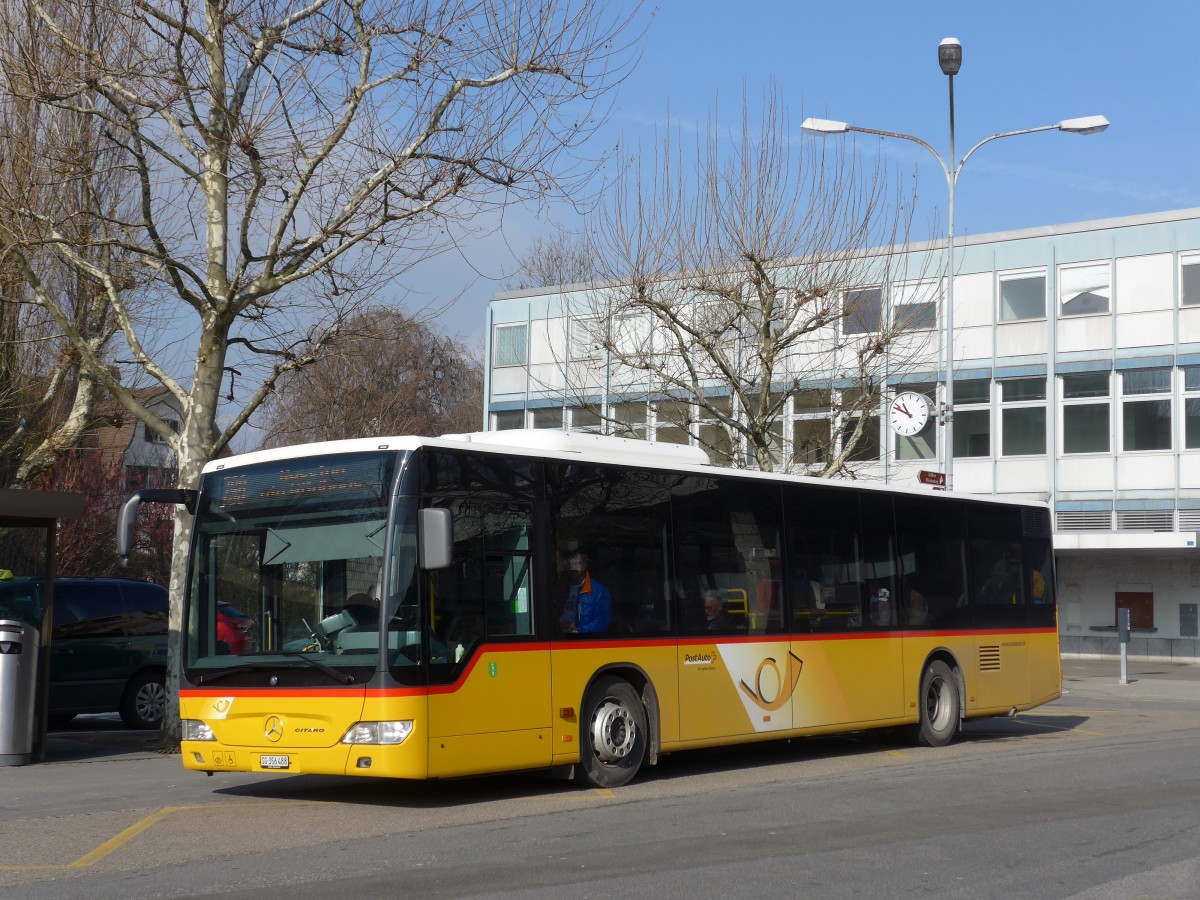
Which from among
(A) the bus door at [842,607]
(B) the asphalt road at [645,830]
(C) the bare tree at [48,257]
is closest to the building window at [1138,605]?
(B) the asphalt road at [645,830]

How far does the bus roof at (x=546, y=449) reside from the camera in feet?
35.4

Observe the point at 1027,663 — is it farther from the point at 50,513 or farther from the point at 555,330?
the point at 555,330

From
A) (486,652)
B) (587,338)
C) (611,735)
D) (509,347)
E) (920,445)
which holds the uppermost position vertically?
(509,347)

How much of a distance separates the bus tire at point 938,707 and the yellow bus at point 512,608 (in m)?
1.12

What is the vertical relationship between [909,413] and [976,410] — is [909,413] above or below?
below

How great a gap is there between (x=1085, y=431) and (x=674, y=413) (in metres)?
13.4

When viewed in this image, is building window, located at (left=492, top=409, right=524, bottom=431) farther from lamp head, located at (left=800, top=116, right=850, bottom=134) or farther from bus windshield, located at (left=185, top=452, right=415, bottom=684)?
bus windshield, located at (left=185, top=452, right=415, bottom=684)

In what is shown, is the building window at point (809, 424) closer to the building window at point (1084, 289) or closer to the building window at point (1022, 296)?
the building window at point (1022, 296)

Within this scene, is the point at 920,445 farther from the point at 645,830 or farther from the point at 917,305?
the point at 645,830

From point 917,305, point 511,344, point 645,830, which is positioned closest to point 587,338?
point 511,344

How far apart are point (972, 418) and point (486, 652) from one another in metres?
29.6

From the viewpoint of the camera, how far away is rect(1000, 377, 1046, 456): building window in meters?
37.3

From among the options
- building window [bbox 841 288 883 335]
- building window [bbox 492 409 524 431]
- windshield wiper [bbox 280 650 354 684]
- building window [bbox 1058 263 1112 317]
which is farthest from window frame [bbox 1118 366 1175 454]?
windshield wiper [bbox 280 650 354 684]

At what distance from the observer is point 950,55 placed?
25.5 metres
